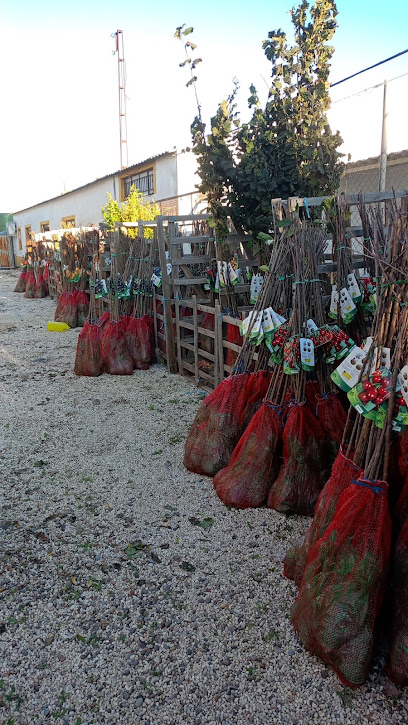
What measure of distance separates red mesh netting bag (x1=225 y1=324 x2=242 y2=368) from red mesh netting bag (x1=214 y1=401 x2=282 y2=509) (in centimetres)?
175

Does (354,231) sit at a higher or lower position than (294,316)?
higher

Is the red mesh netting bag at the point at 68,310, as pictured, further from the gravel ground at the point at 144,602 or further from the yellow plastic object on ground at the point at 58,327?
the gravel ground at the point at 144,602

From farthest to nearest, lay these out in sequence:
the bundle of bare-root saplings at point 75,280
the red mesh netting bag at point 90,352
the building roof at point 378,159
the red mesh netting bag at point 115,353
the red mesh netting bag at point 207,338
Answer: the bundle of bare-root saplings at point 75,280 → the red mesh netting bag at point 115,353 → the red mesh netting bag at point 90,352 → the building roof at point 378,159 → the red mesh netting bag at point 207,338

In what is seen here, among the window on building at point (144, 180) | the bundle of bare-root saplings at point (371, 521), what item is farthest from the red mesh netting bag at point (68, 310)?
the bundle of bare-root saplings at point (371, 521)

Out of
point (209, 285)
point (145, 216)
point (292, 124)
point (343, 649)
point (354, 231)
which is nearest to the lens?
point (343, 649)

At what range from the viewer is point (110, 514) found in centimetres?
358

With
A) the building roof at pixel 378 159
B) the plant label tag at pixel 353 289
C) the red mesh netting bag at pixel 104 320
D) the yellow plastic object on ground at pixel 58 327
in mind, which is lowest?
the yellow plastic object on ground at pixel 58 327

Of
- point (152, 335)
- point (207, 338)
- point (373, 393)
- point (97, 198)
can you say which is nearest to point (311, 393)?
point (373, 393)

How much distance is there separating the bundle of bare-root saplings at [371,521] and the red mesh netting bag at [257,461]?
0.98 m

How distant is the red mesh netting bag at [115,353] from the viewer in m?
7.11

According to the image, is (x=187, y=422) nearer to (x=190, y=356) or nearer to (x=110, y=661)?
(x=190, y=356)

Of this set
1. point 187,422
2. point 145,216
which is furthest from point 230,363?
point 145,216

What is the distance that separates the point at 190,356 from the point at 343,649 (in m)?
5.13

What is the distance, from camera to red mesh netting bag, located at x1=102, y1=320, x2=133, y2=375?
7105mm
